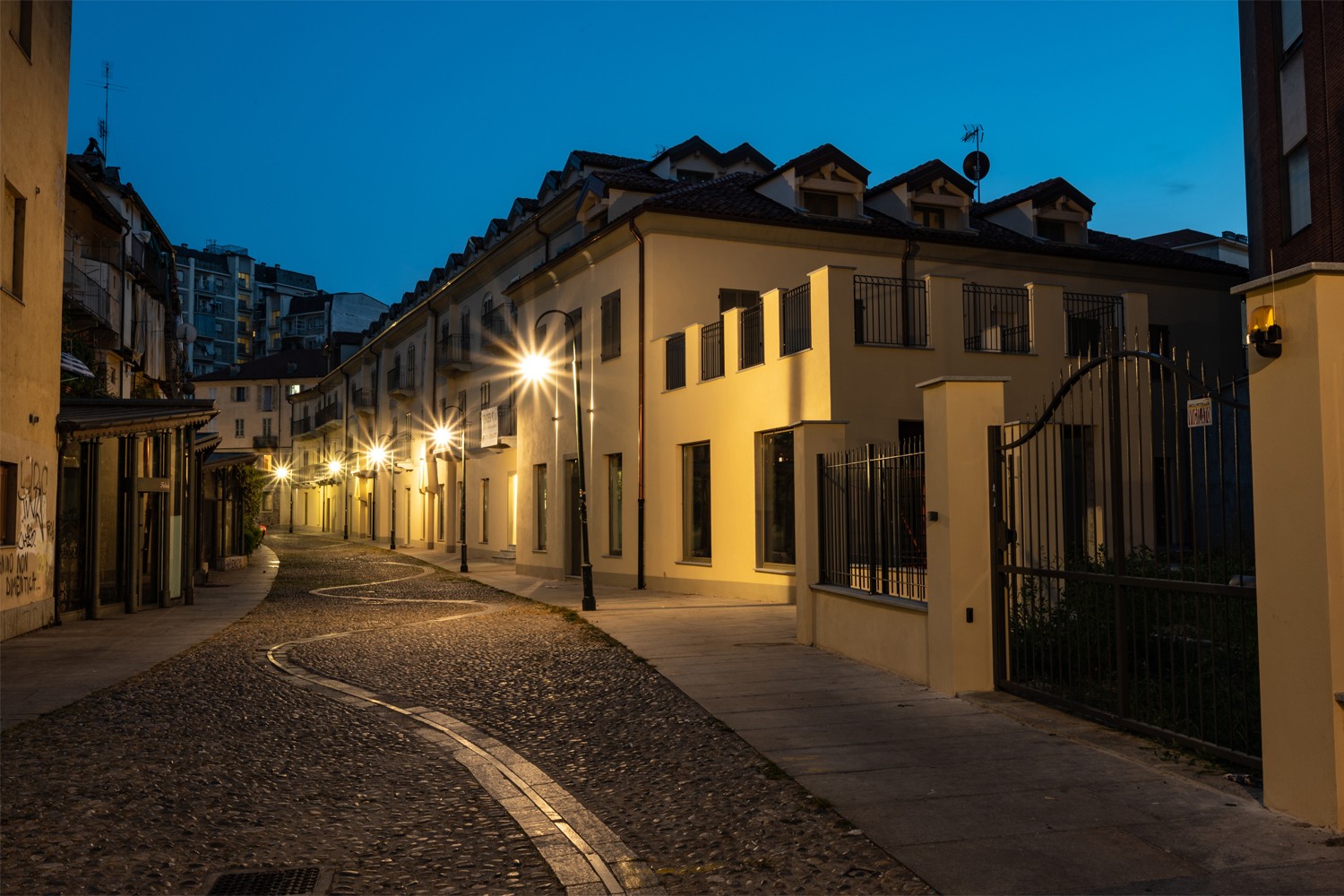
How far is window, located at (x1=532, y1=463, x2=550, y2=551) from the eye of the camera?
27422 mm

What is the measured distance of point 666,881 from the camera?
4.80 meters

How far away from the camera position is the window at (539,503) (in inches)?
1080

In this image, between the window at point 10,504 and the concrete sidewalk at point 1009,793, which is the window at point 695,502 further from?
the window at point 10,504

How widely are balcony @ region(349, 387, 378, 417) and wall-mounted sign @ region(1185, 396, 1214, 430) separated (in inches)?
1870

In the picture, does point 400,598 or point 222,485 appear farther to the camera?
point 222,485

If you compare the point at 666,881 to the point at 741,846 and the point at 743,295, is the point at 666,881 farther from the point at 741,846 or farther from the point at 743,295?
the point at 743,295

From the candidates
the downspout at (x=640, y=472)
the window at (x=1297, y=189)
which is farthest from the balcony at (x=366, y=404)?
the window at (x=1297, y=189)

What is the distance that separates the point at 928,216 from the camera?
25688mm

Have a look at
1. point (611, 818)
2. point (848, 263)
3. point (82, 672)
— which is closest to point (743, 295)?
point (848, 263)

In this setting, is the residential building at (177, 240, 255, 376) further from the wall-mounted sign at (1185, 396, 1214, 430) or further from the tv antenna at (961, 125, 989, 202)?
the wall-mounted sign at (1185, 396, 1214, 430)

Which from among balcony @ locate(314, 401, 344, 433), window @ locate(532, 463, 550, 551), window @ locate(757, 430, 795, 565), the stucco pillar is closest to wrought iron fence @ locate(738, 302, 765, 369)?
window @ locate(757, 430, 795, 565)

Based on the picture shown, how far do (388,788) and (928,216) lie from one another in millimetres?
22036

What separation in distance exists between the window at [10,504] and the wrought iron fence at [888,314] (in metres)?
12.4

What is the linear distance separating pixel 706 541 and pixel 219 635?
9026 mm
